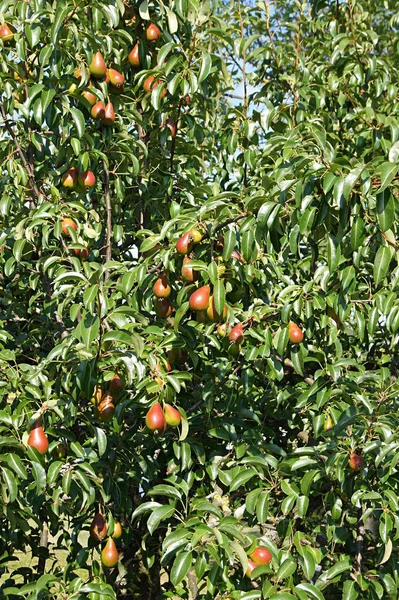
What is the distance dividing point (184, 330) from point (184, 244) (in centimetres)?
32

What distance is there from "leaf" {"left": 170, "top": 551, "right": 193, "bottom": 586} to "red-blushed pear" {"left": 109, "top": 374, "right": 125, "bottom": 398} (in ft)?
1.65

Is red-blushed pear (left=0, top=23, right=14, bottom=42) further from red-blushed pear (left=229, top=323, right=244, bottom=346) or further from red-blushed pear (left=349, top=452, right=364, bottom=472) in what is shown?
red-blushed pear (left=349, top=452, right=364, bottom=472)

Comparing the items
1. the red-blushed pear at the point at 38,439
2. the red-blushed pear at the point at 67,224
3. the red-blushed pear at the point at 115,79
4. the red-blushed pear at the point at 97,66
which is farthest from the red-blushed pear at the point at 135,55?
the red-blushed pear at the point at 38,439

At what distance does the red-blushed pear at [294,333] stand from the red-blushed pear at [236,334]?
6.0 inches

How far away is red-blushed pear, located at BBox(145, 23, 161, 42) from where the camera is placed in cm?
293

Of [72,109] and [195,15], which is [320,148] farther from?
[195,15]

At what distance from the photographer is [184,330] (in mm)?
2277

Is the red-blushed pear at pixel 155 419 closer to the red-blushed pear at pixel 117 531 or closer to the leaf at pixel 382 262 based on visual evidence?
the red-blushed pear at pixel 117 531

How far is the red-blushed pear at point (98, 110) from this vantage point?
2684 mm

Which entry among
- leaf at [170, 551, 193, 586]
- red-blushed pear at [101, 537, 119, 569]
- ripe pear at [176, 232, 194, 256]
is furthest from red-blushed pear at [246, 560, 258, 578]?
ripe pear at [176, 232, 194, 256]

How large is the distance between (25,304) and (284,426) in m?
1.21

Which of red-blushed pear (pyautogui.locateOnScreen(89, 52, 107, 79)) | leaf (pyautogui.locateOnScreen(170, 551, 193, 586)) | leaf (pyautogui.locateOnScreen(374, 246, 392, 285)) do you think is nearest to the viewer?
leaf (pyautogui.locateOnScreen(374, 246, 392, 285))

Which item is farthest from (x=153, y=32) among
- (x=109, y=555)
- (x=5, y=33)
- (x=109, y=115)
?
(x=109, y=555)

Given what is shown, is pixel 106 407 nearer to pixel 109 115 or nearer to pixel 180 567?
pixel 180 567
